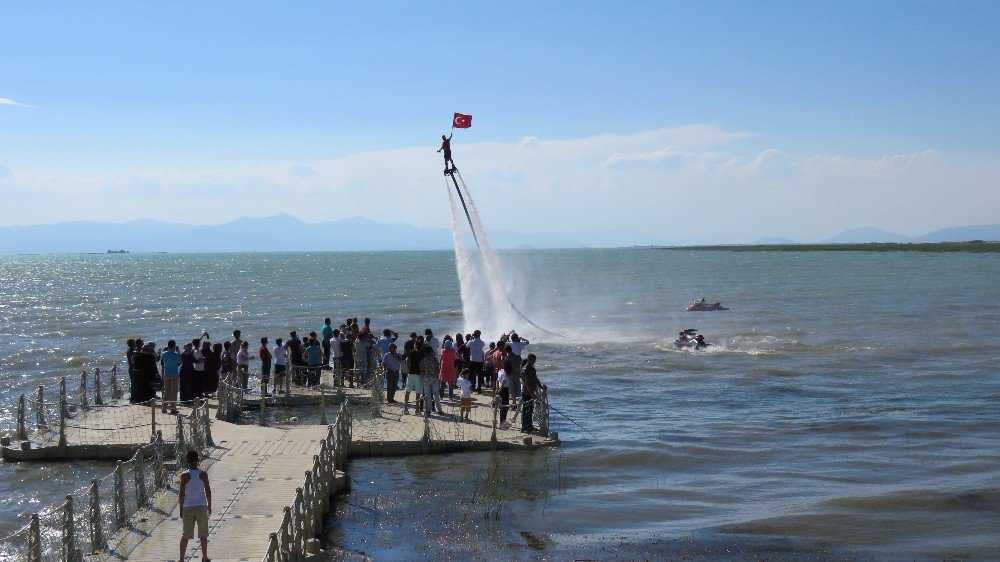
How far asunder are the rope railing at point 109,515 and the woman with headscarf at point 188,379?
13.8ft

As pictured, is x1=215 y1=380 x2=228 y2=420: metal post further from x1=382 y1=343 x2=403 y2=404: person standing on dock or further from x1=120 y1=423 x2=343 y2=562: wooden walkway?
x1=382 y1=343 x2=403 y2=404: person standing on dock

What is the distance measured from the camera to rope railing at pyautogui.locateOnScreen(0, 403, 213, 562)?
37.2 ft

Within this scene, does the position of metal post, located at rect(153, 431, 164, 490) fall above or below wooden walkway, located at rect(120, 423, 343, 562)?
above

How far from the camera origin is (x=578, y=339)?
47500 millimetres

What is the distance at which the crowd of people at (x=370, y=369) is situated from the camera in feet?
68.2

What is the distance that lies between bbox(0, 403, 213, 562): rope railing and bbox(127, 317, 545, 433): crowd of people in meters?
3.89

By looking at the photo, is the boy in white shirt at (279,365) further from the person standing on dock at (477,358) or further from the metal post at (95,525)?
the metal post at (95,525)

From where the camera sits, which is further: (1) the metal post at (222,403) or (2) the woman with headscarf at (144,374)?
(2) the woman with headscarf at (144,374)

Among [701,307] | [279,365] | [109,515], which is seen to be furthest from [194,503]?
[701,307]

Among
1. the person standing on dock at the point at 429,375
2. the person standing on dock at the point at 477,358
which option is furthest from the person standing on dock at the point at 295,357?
the person standing on dock at the point at 429,375

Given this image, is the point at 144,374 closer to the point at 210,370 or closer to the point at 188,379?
the point at 188,379

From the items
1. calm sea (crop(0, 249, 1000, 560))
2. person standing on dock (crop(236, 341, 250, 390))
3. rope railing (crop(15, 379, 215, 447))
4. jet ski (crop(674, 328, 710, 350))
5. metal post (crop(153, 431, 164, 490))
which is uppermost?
person standing on dock (crop(236, 341, 250, 390))

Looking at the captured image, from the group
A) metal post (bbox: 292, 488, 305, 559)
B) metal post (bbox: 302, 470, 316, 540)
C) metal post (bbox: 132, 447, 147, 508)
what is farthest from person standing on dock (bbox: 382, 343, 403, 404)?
metal post (bbox: 292, 488, 305, 559)

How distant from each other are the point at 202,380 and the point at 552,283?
97.4m
